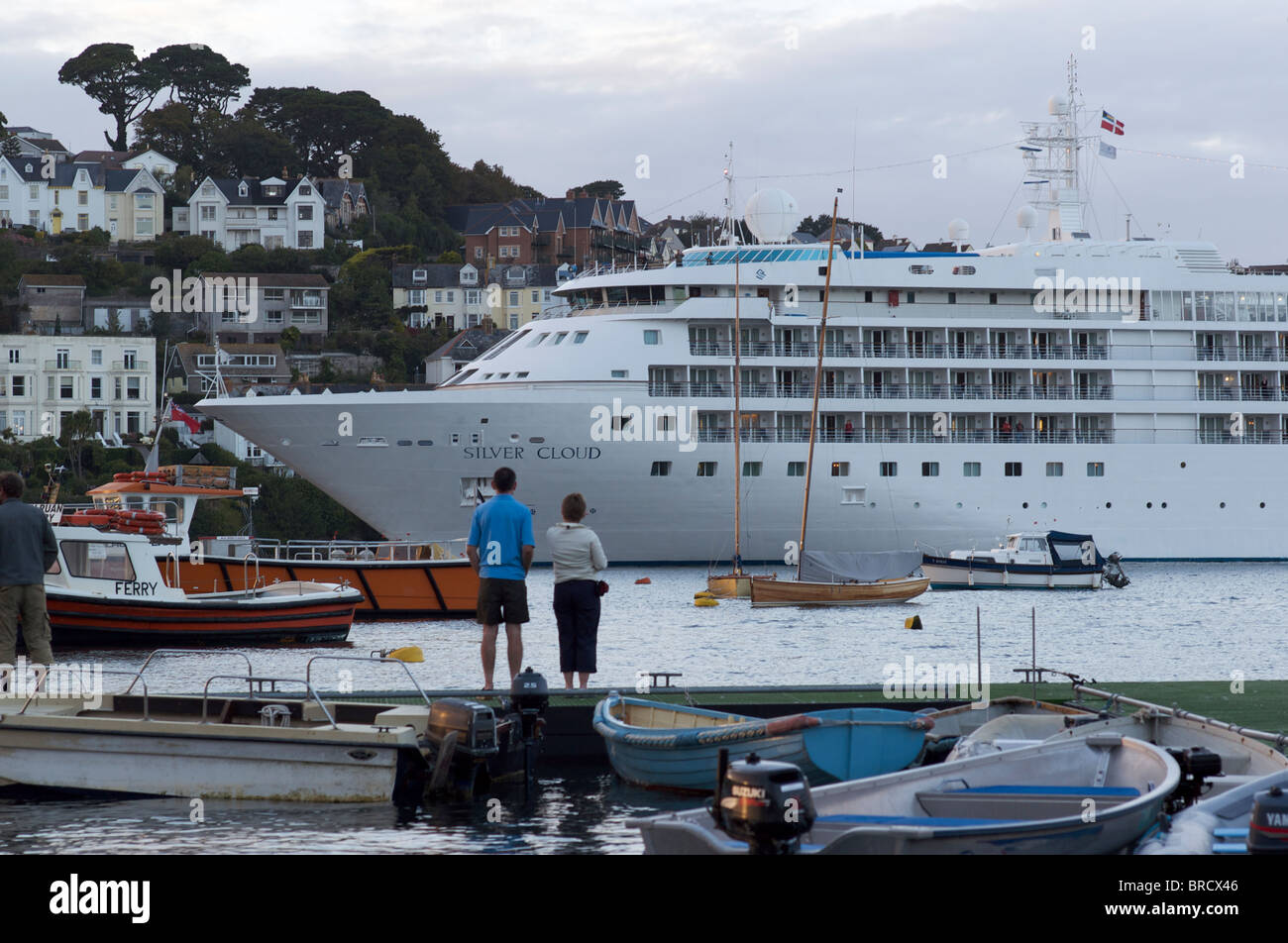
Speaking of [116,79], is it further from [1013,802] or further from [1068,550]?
[1013,802]

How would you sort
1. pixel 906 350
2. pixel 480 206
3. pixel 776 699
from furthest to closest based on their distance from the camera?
pixel 480 206, pixel 906 350, pixel 776 699

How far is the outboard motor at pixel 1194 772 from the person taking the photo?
8.87 metres

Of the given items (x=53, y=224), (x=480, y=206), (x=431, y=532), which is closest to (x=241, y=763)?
(x=431, y=532)

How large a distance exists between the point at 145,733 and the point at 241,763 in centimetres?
73

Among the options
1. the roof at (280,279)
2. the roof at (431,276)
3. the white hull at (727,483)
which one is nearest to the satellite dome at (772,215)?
the white hull at (727,483)

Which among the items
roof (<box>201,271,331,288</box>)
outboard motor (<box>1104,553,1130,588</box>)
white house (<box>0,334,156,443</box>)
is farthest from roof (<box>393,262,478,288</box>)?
Result: outboard motor (<box>1104,553,1130,588</box>)

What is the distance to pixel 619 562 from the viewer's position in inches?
1804

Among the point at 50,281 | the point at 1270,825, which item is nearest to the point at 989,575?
the point at 1270,825

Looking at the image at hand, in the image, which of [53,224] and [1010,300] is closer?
[1010,300]

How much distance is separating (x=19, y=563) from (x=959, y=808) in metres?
6.99

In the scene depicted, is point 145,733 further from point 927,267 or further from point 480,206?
point 480,206

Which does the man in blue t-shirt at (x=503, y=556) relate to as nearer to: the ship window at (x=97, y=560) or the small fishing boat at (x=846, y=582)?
the ship window at (x=97, y=560)

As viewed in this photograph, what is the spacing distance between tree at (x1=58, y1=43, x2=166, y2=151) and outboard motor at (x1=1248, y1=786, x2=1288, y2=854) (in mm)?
115367

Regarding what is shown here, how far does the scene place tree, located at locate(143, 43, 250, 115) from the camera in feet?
368
